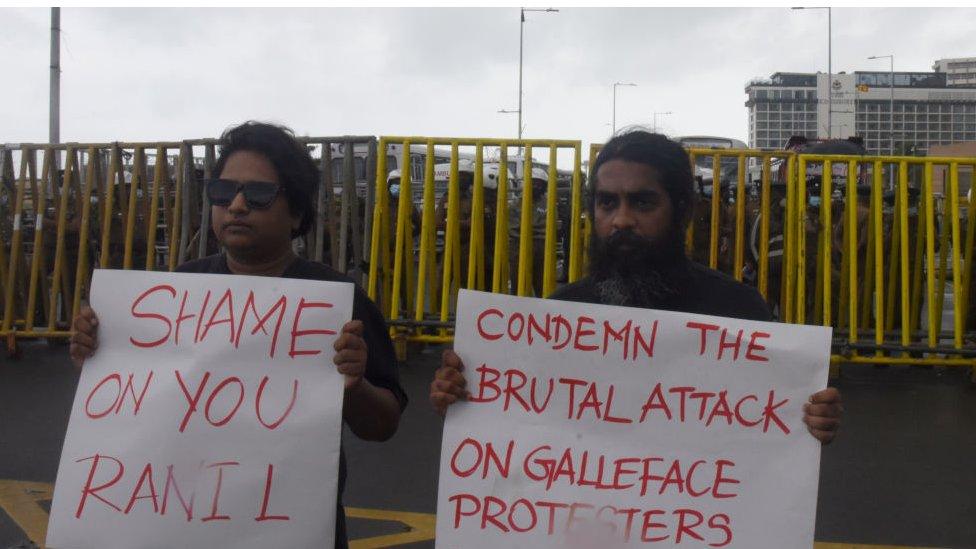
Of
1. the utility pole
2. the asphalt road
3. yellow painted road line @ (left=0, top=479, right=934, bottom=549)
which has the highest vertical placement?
the utility pole

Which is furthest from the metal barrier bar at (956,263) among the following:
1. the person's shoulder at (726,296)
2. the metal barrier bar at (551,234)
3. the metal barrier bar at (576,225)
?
the person's shoulder at (726,296)

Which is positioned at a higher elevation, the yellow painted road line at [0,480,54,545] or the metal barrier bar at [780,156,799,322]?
the metal barrier bar at [780,156,799,322]

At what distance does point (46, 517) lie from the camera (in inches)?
185

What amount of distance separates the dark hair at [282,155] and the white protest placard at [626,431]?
56 centimetres

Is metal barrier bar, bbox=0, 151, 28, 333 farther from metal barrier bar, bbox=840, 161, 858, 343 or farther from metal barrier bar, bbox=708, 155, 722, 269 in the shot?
metal barrier bar, bbox=840, 161, 858, 343

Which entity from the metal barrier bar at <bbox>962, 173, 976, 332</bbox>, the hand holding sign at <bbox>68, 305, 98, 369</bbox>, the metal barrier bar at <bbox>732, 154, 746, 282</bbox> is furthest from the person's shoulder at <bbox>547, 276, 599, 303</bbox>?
the metal barrier bar at <bbox>962, 173, 976, 332</bbox>

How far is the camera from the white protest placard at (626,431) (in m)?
2.32

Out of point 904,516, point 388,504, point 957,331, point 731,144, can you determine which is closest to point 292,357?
point 388,504

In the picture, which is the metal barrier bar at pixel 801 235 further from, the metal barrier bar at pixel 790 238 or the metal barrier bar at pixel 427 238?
the metal barrier bar at pixel 427 238

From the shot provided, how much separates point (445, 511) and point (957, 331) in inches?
240

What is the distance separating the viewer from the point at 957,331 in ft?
23.9

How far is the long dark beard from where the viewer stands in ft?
8.21

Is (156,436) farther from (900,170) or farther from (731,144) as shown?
(731,144)

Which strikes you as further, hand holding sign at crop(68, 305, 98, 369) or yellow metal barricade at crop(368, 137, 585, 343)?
yellow metal barricade at crop(368, 137, 585, 343)
